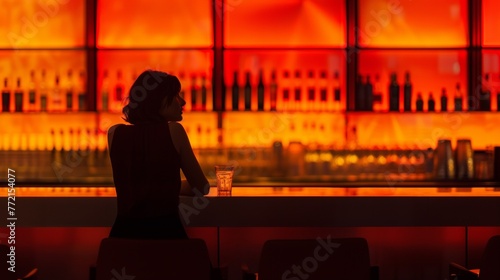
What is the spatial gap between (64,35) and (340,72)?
2058 mm

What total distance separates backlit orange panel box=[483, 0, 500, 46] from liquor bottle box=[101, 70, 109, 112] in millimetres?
2775

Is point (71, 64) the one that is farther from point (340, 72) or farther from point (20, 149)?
point (340, 72)

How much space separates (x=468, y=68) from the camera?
5277mm

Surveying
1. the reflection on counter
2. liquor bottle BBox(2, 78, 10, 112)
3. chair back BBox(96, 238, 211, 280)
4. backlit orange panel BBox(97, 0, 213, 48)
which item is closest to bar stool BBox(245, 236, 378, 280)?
chair back BBox(96, 238, 211, 280)

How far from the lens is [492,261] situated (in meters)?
2.68

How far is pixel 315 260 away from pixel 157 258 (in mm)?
546

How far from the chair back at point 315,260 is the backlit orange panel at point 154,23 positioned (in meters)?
3.11

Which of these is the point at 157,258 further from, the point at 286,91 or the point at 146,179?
the point at 286,91

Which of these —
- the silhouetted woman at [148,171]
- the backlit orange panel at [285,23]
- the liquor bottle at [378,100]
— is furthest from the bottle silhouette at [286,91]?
the silhouetted woman at [148,171]

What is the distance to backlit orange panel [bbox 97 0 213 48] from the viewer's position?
5.41 meters

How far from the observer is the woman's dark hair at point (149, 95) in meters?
2.90

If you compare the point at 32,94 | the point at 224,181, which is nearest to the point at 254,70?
the point at 32,94

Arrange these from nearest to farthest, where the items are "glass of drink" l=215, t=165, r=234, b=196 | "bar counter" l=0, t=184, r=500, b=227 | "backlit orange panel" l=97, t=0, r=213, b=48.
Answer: "bar counter" l=0, t=184, r=500, b=227 → "glass of drink" l=215, t=165, r=234, b=196 → "backlit orange panel" l=97, t=0, r=213, b=48

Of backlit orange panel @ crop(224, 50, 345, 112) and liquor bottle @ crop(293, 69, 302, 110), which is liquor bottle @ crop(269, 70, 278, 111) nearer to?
backlit orange panel @ crop(224, 50, 345, 112)
